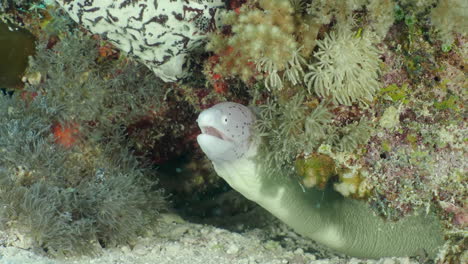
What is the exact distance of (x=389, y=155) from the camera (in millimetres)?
2729

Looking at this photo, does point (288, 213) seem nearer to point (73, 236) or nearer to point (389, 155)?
point (389, 155)

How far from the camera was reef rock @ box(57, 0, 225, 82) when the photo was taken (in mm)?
3006

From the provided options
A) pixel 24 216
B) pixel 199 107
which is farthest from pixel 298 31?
pixel 24 216

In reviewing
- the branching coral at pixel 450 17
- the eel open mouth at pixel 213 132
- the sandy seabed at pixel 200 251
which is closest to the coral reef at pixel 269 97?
the branching coral at pixel 450 17

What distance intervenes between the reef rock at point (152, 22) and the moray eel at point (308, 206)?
626mm

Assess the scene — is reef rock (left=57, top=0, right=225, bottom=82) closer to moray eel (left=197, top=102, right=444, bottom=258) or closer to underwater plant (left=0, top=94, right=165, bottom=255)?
moray eel (left=197, top=102, right=444, bottom=258)

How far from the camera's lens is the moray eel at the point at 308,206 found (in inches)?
122

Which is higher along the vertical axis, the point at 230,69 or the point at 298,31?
the point at 298,31

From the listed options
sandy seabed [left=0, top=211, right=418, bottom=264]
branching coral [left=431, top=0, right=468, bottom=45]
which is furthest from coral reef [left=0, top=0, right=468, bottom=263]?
sandy seabed [left=0, top=211, right=418, bottom=264]

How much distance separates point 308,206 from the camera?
3.64 m

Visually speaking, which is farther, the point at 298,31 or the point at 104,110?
the point at 104,110

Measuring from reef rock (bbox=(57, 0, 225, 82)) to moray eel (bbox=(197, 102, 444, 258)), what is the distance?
2.05 ft

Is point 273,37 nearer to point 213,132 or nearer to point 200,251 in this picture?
point 213,132

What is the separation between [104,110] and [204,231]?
5.17 feet
